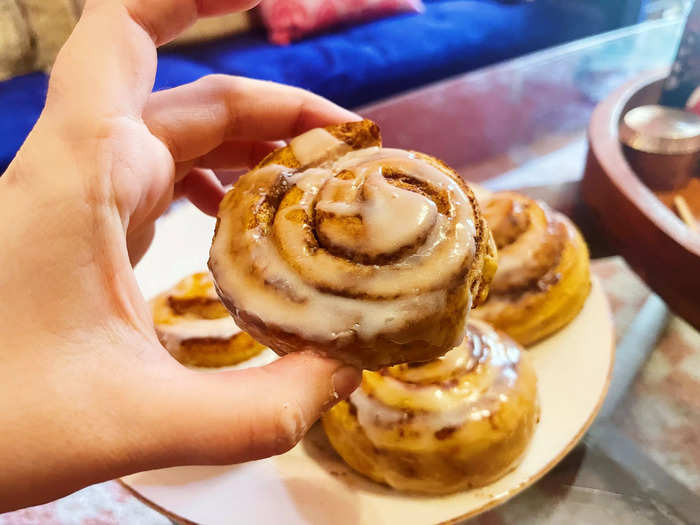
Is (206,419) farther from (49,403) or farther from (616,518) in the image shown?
(616,518)

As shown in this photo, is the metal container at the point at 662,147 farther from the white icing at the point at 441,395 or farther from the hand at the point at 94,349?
the hand at the point at 94,349

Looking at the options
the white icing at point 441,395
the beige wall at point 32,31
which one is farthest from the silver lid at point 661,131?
the beige wall at point 32,31

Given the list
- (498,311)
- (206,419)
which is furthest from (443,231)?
(498,311)

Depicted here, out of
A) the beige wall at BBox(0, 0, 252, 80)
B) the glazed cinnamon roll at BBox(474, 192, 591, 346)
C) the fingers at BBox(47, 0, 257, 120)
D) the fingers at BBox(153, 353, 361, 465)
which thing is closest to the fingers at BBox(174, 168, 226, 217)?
Answer: the fingers at BBox(47, 0, 257, 120)

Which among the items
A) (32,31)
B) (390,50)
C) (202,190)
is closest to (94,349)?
(202,190)

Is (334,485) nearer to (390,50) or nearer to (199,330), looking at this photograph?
(199,330)

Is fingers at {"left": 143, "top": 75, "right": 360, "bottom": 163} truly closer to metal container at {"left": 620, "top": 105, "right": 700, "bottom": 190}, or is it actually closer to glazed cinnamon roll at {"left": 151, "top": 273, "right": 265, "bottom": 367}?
glazed cinnamon roll at {"left": 151, "top": 273, "right": 265, "bottom": 367}

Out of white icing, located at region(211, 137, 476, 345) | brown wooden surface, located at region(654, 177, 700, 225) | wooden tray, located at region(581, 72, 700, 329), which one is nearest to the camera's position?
white icing, located at region(211, 137, 476, 345)
